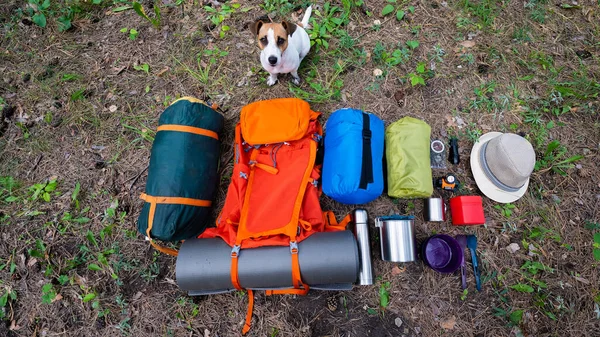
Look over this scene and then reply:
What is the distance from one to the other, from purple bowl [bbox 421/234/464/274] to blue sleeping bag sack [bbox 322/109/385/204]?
2.94ft

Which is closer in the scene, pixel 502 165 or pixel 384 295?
pixel 502 165

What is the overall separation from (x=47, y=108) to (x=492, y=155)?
18.5 feet

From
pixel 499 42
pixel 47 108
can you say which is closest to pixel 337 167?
pixel 499 42

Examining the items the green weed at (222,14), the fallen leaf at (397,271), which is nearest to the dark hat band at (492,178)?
the fallen leaf at (397,271)

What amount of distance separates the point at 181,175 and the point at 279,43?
5.71ft

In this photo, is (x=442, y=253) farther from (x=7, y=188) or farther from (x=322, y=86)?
(x=7, y=188)

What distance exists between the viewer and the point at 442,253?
3.38 m

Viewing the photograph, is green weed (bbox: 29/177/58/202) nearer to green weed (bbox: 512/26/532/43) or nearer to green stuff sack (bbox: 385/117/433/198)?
green stuff sack (bbox: 385/117/433/198)

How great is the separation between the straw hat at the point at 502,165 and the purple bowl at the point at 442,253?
2.36 ft

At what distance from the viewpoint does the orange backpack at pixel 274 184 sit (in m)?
3.10

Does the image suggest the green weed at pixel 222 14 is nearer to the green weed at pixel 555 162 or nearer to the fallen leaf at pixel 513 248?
the green weed at pixel 555 162

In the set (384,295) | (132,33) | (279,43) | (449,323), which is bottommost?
(449,323)

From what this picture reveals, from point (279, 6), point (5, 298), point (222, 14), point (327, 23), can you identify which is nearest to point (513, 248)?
point (327, 23)

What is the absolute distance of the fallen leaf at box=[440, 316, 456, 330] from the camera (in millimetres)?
3273
